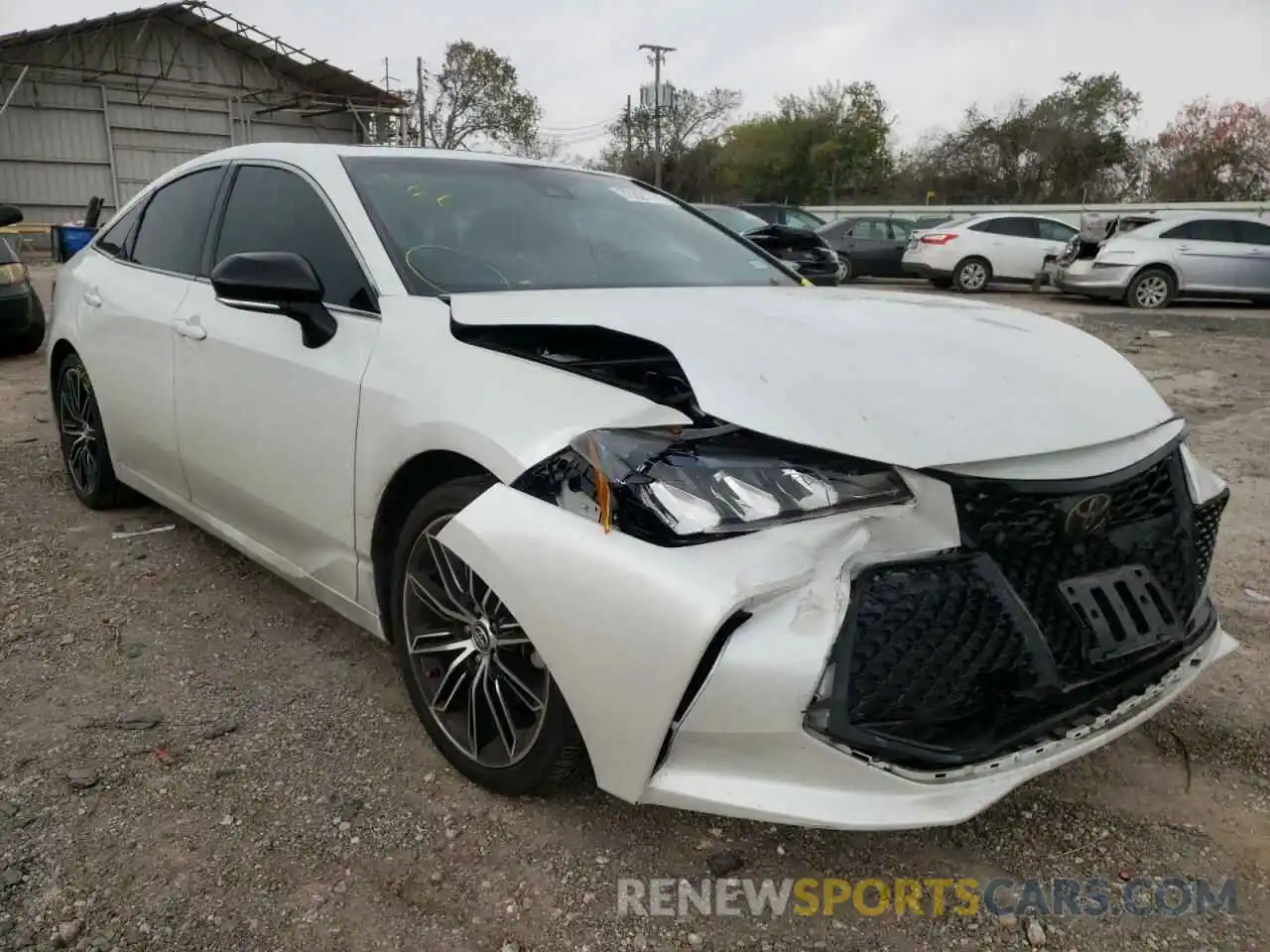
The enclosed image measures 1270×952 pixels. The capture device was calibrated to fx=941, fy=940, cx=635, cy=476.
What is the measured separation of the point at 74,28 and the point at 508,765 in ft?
97.0

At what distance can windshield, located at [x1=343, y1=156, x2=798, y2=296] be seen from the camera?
2588 millimetres

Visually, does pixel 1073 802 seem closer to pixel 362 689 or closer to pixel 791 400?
pixel 791 400

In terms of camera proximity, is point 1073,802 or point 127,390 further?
point 127,390

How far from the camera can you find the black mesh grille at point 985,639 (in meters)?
1.65

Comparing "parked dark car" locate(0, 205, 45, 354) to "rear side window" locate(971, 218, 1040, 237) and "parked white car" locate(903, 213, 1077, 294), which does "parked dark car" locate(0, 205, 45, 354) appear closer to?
"parked white car" locate(903, 213, 1077, 294)

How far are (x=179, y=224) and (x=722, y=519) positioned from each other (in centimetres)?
284

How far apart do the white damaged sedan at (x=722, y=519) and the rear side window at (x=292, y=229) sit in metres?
0.02

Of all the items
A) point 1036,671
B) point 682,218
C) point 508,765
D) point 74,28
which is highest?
point 74,28

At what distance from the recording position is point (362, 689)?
106 inches

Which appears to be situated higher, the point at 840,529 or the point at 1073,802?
the point at 840,529

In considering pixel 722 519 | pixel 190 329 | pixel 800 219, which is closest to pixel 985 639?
pixel 722 519

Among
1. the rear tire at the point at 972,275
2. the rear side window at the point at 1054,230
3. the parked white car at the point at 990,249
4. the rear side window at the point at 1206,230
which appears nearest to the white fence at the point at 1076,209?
the rear side window at the point at 1054,230

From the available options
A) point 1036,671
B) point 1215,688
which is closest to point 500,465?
point 1036,671

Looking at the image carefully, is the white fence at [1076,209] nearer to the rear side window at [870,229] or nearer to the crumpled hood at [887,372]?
the rear side window at [870,229]
